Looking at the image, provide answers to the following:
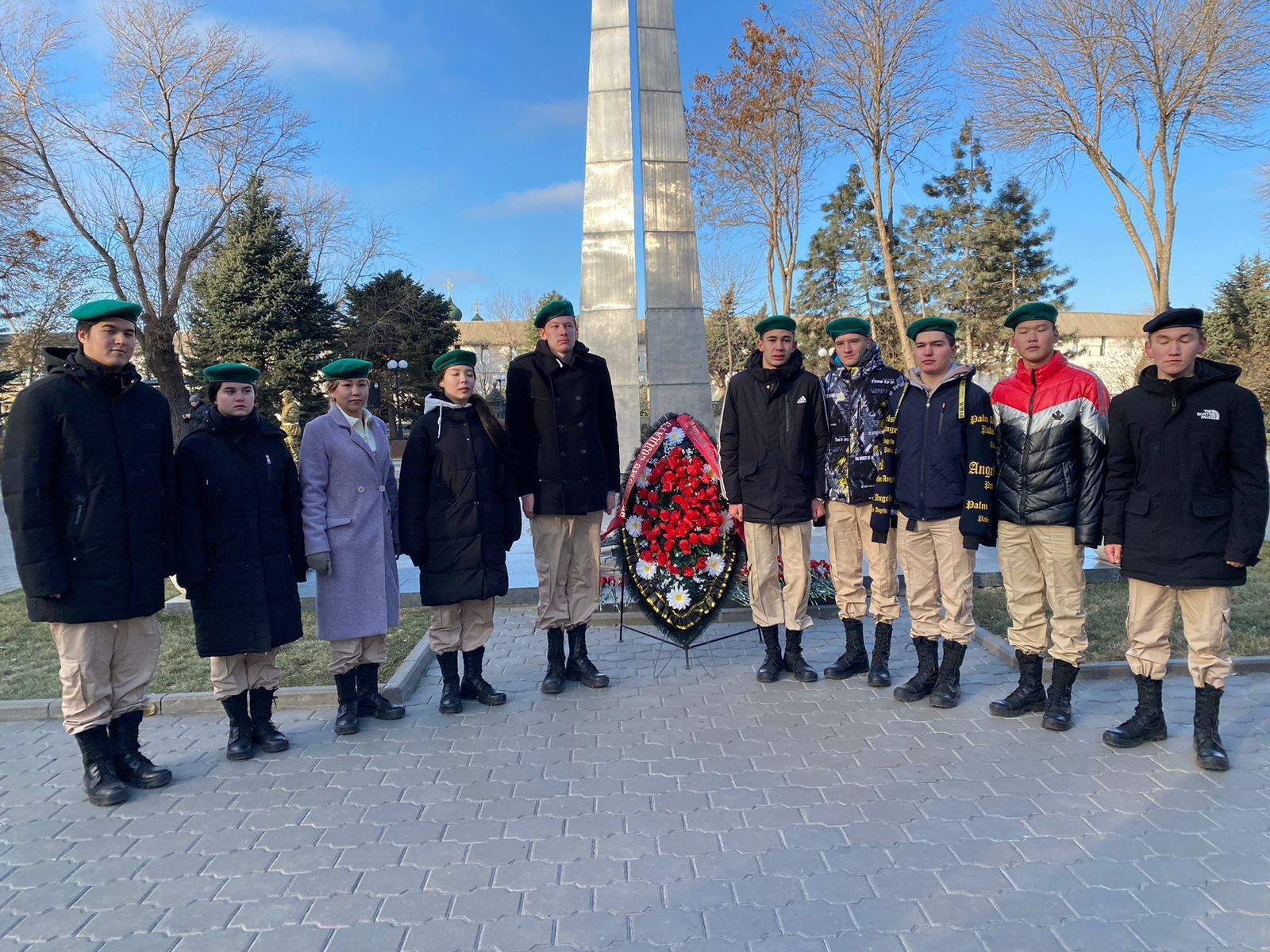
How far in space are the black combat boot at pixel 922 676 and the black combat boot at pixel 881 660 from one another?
0.12 metres

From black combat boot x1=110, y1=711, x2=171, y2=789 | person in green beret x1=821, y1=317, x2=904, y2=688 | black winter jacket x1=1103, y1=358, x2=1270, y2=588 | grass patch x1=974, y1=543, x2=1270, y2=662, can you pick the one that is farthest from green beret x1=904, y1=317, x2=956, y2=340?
black combat boot x1=110, y1=711, x2=171, y2=789

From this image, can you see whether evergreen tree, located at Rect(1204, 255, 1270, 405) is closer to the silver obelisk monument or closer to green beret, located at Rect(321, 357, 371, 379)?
the silver obelisk monument

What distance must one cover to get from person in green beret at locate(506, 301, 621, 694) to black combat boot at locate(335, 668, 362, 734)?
1.13 meters

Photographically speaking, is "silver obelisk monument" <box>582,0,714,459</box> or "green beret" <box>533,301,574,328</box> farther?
"silver obelisk monument" <box>582,0,714,459</box>

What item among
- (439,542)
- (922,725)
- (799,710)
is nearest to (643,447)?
(439,542)

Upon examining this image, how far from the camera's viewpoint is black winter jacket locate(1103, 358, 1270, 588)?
3521 millimetres

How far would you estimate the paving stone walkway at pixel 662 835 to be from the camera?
8.34ft

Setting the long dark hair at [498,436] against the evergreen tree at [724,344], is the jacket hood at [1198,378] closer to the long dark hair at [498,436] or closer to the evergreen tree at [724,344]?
the long dark hair at [498,436]

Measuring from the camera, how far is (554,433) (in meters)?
4.81

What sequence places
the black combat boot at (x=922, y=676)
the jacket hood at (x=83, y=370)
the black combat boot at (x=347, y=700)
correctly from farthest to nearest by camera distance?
the black combat boot at (x=922, y=676) → the black combat boot at (x=347, y=700) → the jacket hood at (x=83, y=370)

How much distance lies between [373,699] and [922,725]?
312cm

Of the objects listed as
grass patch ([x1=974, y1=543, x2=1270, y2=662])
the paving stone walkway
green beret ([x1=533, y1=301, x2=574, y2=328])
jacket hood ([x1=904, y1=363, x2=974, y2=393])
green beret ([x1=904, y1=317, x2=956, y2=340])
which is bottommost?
grass patch ([x1=974, y1=543, x2=1270, y2=662])

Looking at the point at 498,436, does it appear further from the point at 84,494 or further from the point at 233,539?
the point at 84,494

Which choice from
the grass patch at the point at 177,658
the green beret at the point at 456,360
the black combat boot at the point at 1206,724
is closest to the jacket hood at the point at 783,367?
the green beret at the point at 456,360
